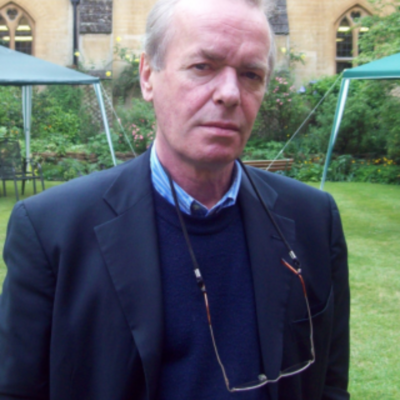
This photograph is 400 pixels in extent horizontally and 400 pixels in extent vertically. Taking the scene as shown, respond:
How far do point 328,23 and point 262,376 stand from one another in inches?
778

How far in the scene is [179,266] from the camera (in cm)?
155

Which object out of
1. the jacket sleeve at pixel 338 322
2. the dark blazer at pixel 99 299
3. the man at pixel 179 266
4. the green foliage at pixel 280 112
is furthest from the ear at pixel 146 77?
the green foliage at pixel 280 112

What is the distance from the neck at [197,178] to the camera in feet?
5.38

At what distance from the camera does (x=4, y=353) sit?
150cm

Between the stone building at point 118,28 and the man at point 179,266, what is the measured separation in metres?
17.7

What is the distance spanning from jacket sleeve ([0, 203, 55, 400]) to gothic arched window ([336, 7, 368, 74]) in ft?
64.6

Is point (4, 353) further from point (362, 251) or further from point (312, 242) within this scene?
point (362, 251)

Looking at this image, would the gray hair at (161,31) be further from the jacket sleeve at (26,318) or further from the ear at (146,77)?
the jacket sleeve at (26,318)

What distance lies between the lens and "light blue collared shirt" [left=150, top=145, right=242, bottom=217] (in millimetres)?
1621

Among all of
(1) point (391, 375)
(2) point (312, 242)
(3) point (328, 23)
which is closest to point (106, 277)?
(2) point (312, 242)

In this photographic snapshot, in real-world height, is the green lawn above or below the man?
below

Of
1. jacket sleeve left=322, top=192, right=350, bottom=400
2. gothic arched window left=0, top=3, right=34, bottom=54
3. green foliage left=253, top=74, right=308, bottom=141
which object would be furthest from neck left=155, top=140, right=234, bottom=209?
gothic arched window left=0, top=3, right=34, bottom=54

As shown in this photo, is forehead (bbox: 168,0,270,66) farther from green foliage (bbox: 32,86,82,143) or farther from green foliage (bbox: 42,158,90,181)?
green foliage (bbox: 32,86,82,143)

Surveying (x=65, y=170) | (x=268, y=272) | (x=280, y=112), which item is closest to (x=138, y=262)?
(x=268, y=272)
